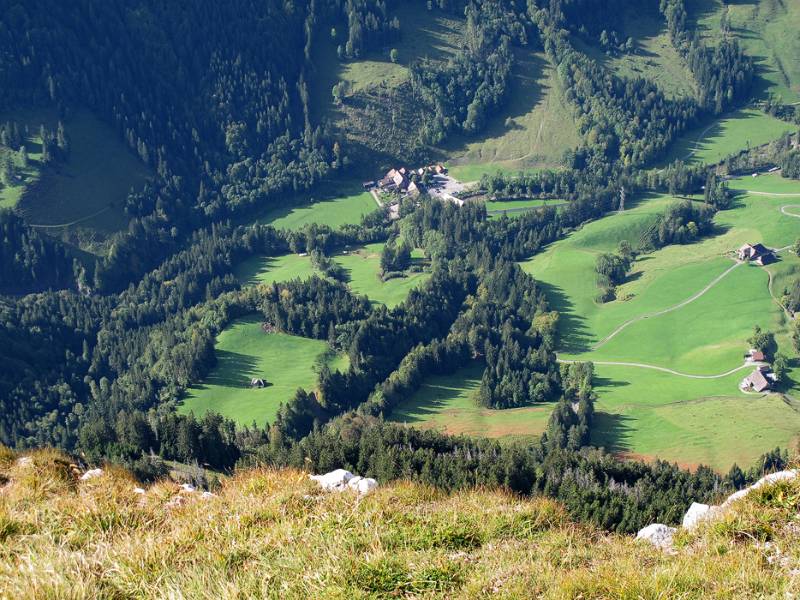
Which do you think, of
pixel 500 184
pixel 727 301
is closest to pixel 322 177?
pixel 500 184

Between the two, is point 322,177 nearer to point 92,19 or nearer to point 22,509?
point 92,19

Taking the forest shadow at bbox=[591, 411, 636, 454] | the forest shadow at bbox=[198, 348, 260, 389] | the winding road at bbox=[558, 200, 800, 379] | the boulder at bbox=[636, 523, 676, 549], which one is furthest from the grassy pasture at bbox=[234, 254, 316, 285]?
the boulder at bbox=[636, 523, 676, 549]

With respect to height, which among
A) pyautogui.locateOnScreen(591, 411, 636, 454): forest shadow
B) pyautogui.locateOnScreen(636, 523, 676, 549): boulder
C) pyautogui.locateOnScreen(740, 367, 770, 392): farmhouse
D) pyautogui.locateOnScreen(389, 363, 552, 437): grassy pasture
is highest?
pyautogui.locateOnScreen(636, 523, 676, 549): boulder

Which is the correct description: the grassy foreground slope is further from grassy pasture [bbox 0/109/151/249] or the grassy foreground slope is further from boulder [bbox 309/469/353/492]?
grassy pasture [bbox 0/109/151/249]

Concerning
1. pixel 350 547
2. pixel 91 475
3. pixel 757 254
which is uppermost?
pixel 350 547

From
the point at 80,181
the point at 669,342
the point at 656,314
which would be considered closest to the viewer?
the point at 669,342

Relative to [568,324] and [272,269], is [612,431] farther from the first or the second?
[272,269]

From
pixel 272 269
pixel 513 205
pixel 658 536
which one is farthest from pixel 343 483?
pixel 513 205
